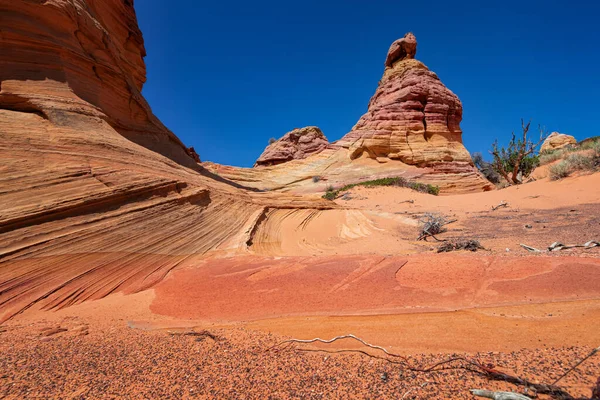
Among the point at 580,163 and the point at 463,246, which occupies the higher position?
the point at 580,163

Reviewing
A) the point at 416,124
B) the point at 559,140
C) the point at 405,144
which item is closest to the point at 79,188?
the point at 405,144

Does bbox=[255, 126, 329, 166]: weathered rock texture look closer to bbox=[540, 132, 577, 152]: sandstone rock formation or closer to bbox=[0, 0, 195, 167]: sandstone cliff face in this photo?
bbox=[0, 0, 195, 167]: sandstone cliff face

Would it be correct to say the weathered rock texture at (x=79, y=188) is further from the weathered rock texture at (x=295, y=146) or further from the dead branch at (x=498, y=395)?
the weathered rock texture at (x=295, y=146)

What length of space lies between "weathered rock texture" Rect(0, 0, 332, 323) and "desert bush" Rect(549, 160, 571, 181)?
44.0 feet

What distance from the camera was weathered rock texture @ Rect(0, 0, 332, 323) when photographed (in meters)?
4.20

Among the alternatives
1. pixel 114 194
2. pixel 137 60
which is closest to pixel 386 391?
pixel 114 194

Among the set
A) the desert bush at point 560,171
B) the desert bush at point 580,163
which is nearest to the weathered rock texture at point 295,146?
the desert bush at point 560,171

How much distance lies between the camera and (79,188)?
5148mm

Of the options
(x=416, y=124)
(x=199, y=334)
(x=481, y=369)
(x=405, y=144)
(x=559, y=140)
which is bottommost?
(x=199, y=334)

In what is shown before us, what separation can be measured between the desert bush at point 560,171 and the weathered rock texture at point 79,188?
1342 centimetres

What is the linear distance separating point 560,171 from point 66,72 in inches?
760

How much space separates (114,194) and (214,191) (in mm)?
2939

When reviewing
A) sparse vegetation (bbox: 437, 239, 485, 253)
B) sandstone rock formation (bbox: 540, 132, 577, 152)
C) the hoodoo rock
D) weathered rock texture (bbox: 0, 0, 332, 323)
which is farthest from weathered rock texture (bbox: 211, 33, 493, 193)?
sandstone rock formation (bbox: 540, 132, 577, 152)

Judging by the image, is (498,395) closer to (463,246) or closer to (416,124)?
(463,246)
